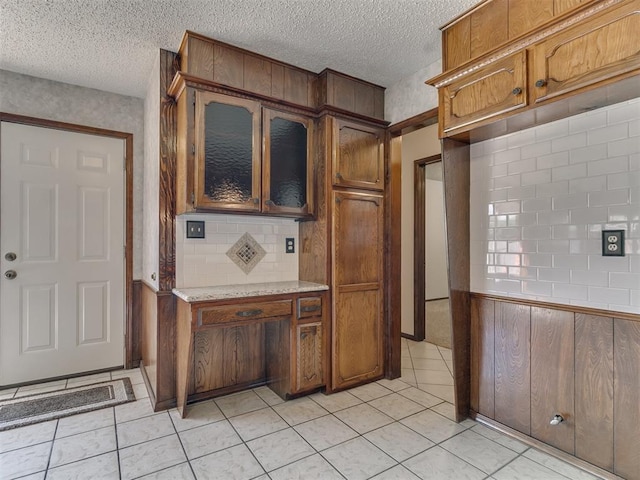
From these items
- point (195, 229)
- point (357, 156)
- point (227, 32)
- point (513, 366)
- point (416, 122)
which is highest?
point (227, 32)

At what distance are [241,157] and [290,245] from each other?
2.95 feet

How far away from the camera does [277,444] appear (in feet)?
6.73

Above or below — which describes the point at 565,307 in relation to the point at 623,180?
below

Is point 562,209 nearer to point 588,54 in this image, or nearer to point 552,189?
point 552,189

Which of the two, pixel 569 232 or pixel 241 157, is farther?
pixel 241 157

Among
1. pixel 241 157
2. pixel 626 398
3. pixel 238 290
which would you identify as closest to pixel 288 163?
pixel 241 157

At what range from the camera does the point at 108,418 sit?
2348 millimetres

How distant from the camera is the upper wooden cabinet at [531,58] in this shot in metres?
1.45

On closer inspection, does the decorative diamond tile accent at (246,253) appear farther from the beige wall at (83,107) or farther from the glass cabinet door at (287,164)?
the beige wall at (83,107)

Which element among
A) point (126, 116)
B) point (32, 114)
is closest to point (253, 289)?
point (126, 116)

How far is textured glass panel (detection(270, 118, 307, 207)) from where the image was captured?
2.64 metres

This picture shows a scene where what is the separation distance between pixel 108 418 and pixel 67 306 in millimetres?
1235

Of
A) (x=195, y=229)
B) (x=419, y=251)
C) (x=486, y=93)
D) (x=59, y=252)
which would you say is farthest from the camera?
(x=419, y=251)

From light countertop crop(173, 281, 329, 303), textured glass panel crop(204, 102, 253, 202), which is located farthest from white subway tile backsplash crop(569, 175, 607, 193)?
textured glass panel crop(204, 102, 253, 202)
